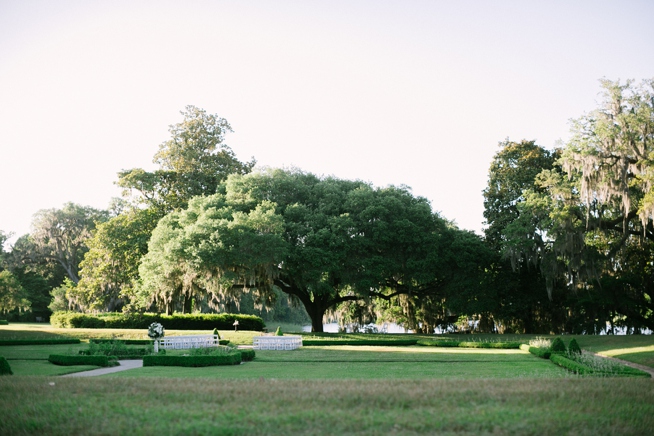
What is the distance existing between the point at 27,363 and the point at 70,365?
5.62ft

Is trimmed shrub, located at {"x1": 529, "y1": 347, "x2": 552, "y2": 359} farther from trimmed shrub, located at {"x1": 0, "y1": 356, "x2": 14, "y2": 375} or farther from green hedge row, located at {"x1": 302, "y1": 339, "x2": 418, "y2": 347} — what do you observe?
trimmed shrub, located at {"x1": 0, "y1": 356, "x2": 14, "y2": 375}

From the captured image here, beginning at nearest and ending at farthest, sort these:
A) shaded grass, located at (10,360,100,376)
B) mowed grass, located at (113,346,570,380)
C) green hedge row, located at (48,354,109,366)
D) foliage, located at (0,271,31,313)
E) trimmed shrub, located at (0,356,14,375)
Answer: trimmed shrub, located at (0,356,14,375) < mowed grass, located at (113,346,570,380) < shaded grass, located at (10,360,100,376) < green hedge row, located at (48,354,109,366) < foliage, located at (0,271,31,313)

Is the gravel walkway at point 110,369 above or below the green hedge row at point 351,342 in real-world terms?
above

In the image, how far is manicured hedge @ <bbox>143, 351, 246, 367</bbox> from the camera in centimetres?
1698

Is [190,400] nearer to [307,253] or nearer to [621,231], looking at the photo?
[307,253]

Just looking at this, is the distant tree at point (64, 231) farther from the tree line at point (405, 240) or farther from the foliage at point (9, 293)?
the tree line at point (405, 240)

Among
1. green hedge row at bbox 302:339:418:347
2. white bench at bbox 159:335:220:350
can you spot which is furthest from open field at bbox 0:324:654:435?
green hedge row at bbox 302:339:418:347

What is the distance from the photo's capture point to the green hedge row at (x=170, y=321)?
35.3m

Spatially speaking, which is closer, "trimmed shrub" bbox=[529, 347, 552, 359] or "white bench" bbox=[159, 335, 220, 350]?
"trimmed shrub" bbox=[529, 347, 552, 359]

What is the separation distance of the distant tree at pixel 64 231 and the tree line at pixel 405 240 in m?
15.6

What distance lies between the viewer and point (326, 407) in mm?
8375

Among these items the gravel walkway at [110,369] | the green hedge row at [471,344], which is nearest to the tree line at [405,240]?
the green hedge row at [471,344]

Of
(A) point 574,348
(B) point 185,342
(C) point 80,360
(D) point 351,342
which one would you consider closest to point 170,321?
(B) point 185,342

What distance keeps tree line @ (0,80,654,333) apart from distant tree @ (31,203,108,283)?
15.6 m
